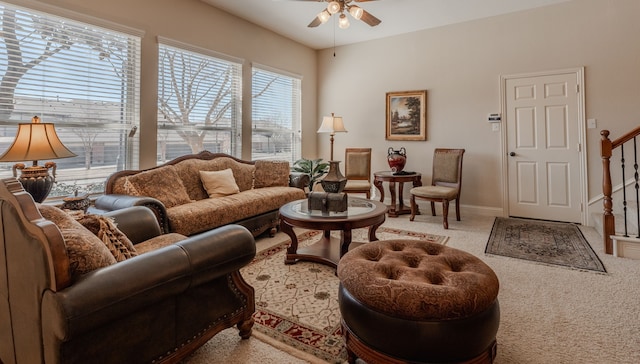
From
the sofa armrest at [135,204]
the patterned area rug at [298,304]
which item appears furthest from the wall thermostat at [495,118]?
the sofa armrest at [135,204]

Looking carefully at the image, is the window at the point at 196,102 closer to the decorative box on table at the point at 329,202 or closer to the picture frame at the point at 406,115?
the decorative box on table at the point at 329,202

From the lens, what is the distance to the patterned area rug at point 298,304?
5.57ft

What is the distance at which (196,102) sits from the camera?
13.0 ft

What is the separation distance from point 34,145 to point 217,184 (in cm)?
169

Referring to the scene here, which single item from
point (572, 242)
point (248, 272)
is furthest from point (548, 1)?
point (248, 272)

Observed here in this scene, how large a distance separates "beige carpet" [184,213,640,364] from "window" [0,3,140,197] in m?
2.36

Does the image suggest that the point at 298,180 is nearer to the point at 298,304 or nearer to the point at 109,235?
the point at 298,304

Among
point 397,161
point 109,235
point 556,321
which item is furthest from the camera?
point 397,161

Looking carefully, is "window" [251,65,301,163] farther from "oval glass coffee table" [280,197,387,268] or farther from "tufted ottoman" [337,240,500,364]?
"tufted ottoman" [337,240,500,364]

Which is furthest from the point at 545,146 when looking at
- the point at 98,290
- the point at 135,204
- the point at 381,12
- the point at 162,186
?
the point at 98,290

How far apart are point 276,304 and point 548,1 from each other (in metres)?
4.91

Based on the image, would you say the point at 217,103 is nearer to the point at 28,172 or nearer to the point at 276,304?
the point at 28,172

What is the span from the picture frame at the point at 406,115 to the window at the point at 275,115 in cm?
165

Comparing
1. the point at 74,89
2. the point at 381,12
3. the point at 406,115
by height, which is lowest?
the point at 74,89
